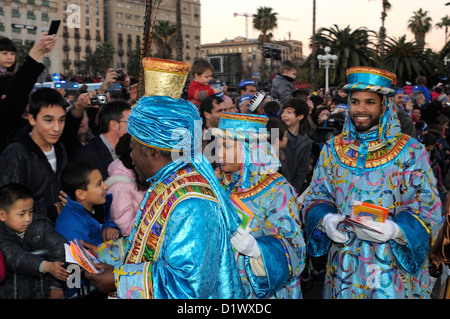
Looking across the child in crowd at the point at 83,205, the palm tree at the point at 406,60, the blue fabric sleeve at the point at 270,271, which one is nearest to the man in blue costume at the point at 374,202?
the blue fabric sleeve at the point at 270,271

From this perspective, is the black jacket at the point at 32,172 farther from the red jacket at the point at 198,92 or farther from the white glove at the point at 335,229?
the red jacket at the point at 198,92

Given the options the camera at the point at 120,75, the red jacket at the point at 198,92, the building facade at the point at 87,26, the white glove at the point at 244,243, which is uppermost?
the building facade at the point at 87,26

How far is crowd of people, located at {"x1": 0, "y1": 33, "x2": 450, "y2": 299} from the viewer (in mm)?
2090

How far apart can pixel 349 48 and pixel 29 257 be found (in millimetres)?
36425

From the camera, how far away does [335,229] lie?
11.2 ft

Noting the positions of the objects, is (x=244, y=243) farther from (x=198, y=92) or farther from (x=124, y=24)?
(x=124, y=24)

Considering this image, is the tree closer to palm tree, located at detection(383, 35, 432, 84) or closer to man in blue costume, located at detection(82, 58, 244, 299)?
palm tree, located at detection(383, 35, 432, 84)

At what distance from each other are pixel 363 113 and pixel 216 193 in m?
1.87

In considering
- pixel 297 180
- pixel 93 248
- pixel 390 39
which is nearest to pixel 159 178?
pixel 93 248

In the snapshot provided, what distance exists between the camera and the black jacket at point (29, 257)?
334 centimetres

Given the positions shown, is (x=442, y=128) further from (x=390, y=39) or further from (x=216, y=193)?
(x=390, y=39)

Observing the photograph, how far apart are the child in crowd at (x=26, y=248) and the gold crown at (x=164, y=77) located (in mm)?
1761

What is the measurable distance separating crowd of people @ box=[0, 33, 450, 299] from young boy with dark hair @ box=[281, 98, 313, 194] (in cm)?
116

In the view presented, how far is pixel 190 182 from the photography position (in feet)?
6.94
